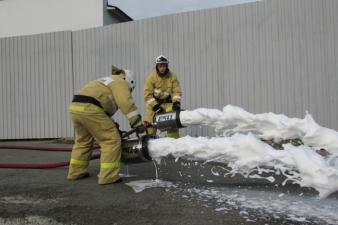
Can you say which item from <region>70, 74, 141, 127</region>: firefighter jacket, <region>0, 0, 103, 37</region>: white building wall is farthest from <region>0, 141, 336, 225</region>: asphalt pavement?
<region>0, 0, 103, 37</region>: white building wall

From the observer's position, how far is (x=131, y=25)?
9.41 m

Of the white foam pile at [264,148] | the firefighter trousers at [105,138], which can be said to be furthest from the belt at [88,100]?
the white foam pile at [264,148]

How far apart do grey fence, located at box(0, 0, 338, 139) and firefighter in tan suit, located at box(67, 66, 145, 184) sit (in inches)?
156

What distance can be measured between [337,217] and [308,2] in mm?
5526

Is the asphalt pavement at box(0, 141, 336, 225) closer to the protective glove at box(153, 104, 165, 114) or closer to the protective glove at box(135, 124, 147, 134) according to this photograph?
the protective glove at box(135, 124, 147, 134)

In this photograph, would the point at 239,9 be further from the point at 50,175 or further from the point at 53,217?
the point at 53,217

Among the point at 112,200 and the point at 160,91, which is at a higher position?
the point at 160,91

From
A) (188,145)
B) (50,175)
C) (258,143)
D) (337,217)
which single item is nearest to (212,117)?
(188,145)

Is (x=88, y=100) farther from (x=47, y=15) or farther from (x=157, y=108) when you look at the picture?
(x=47, y=15)

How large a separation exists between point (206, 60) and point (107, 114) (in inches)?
173

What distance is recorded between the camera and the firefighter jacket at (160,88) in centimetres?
620

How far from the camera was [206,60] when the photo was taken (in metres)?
8.52

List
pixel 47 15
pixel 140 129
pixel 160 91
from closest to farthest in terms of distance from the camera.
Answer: pixel 140 129 < pixel 160 91 < pixel 47 15

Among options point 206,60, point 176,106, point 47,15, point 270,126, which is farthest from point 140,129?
point 47,15
